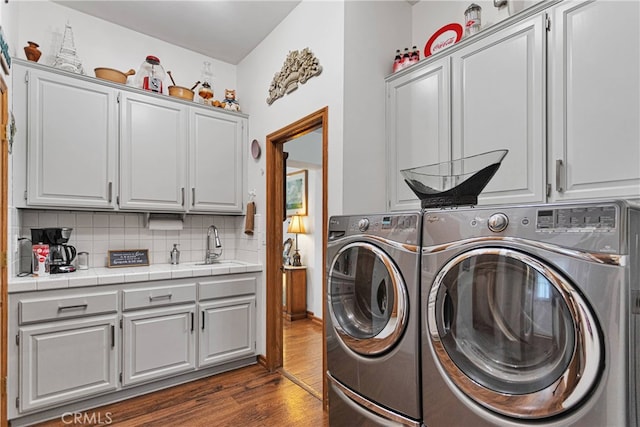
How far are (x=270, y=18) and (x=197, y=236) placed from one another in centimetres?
207

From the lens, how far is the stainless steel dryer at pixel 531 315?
0.89m

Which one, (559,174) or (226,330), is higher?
(559,174)

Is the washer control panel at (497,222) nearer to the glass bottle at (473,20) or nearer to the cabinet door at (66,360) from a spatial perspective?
the glass bottle at (473,20)

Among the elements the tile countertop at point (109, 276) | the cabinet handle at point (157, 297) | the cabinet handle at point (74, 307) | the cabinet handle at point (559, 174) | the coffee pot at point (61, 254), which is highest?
the cabinet handle at point (559, 174)

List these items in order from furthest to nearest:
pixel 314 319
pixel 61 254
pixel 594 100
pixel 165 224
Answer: pixel 314 319, pixel 165 224, pixel 61 254, pixel 594 100

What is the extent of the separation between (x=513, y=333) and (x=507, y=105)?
1133 millimetres

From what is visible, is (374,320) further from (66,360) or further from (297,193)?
(297,193)

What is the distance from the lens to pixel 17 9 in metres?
2.41

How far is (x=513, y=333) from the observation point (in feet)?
3.63

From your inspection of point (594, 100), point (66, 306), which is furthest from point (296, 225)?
point (594, 100)

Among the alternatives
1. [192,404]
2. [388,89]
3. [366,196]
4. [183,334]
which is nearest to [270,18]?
[388,89]

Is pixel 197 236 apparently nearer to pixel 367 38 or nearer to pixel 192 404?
pixel 192 404

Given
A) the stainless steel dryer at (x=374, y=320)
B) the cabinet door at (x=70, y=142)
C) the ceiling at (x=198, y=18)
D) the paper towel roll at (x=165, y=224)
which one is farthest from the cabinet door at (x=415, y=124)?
the cabinet door at (x=70, y=142)

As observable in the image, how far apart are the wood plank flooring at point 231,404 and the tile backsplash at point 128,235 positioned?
1.02m
